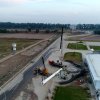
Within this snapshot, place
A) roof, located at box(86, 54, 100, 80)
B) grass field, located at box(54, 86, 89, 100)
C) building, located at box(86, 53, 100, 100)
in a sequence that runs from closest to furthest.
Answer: grass field, located at box(54, 86, 89, 100) → building, located at box(86, 53, 100, 100) → roof, located at box(86, 54, 100, 80)


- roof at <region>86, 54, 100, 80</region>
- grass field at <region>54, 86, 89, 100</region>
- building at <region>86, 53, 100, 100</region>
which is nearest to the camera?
grass field at <region>54, 86, 89, 100</region>

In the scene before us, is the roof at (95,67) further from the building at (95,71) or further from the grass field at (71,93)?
the grass field at (71,93)

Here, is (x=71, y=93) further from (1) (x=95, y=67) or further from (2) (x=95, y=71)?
(1) (x=95, y=67)

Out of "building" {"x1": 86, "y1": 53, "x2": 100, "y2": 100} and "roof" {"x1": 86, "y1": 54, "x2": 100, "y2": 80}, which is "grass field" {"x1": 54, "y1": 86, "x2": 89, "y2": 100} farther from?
"roof" {"x1": 86, "y1": 54, "x2": 100, "y2": 80}

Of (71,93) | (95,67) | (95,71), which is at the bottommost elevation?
(71,93)

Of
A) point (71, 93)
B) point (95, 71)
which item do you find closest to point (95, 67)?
point (95, 71)

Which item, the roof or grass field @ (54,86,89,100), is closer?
grass field @ (54,86,89,100)

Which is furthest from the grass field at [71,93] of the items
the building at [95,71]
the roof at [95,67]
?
the roof at [95,67]

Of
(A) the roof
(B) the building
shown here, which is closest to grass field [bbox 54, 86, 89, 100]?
(B) the building

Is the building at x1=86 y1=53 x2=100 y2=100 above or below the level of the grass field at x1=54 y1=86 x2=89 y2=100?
above
